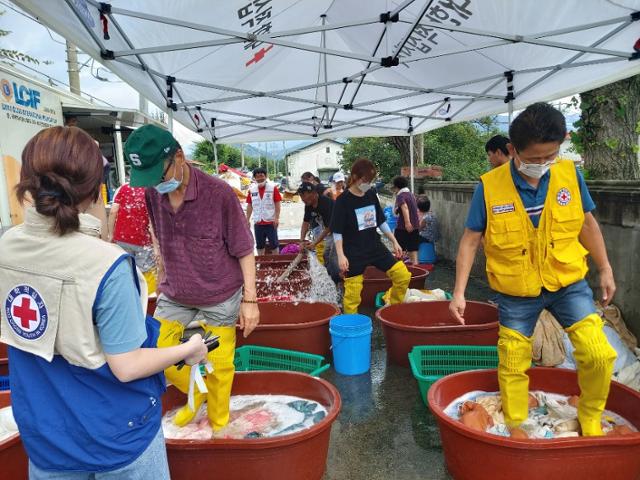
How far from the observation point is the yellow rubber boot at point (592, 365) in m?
2.29

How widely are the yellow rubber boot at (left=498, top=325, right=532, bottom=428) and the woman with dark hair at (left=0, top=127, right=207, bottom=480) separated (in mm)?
1915

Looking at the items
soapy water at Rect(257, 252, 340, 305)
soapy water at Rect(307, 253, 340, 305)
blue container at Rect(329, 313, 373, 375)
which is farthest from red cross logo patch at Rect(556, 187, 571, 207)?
soapy water at Rect(307, 253, 340, 305)

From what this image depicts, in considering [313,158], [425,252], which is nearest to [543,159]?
[425,252]

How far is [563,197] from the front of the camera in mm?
2320

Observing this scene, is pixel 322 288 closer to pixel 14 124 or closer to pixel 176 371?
pixel 176 371

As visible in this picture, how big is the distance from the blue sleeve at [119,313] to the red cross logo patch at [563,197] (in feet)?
6.86

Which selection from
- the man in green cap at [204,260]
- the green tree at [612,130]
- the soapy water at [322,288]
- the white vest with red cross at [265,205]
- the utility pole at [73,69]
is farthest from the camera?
the utility pole at [73,69]

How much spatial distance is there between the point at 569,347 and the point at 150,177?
336cm

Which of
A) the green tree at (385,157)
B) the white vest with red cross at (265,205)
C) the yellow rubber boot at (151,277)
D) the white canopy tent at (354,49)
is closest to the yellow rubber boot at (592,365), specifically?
the white canopy tent at (354,49)

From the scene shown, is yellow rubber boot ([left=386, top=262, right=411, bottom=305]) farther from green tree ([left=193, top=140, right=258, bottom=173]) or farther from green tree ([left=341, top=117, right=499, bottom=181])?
green tree ([left=193, top=140, right=258, bottom=173])

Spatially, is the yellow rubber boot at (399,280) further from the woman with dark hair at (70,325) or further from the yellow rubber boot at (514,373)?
the woman with dark hair at (70,325)

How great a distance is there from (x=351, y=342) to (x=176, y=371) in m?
1.63

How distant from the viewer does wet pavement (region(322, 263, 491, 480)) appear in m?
2.66

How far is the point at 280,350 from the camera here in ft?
12.2
